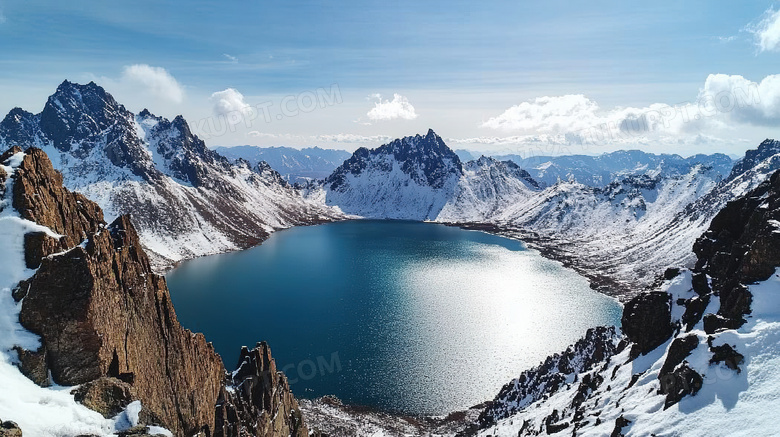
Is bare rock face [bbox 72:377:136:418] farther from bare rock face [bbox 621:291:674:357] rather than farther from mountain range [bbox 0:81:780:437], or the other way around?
bare rock face [bbox 621:291:674:357]

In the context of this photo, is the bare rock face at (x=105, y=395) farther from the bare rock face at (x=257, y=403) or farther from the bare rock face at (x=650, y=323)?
the bare rock face at (x=650, y=323)

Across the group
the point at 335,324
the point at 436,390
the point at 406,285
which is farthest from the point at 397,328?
the point at 406,285

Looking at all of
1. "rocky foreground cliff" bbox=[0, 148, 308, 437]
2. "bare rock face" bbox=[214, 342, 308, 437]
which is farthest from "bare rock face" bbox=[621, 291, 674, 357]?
"rocky foreground cliff" bbox=[0, 148, 308, 437]

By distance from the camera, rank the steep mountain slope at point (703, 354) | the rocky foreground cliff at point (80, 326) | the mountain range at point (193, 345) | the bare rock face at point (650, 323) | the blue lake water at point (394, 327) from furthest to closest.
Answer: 1. the blue lake water at point (394, 327)
2. the bare rock face at point (650, 323)
3. the steep mountain slope at point (703, 354)
4. the mountain range at point (193, 345)
5. the rocky foreground cliff at point (80, 326)

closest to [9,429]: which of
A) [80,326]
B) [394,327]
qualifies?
[80,326]

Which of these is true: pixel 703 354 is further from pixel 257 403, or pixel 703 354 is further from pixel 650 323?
pixel 257 403

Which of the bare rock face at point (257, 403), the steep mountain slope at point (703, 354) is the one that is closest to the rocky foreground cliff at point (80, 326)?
the bare rock face at point (257, 403)
